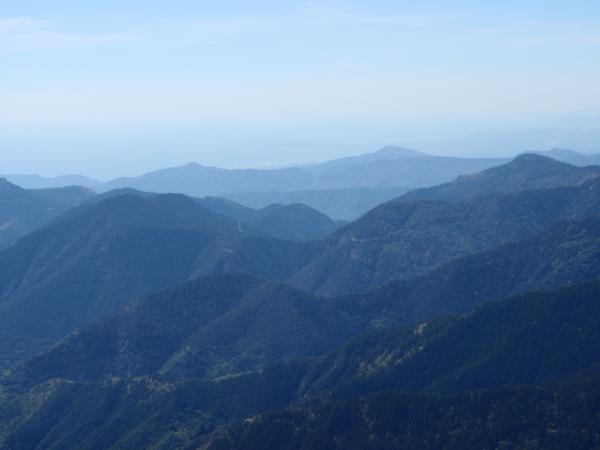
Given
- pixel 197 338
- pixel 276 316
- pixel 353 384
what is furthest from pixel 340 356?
pixel 197 338

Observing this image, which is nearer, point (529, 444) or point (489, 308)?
point (529, 444)

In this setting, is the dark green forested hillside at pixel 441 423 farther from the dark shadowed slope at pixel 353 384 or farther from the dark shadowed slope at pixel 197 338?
the dark shadowed slope at pixel 197 338

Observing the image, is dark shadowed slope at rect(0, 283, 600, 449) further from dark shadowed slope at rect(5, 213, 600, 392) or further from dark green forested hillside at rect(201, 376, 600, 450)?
dark shadowed slope at rect(5, 213, 600, 392)

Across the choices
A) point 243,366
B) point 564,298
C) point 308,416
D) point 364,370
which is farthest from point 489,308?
point 243,366

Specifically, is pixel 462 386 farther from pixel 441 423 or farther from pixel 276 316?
pixel 276 316

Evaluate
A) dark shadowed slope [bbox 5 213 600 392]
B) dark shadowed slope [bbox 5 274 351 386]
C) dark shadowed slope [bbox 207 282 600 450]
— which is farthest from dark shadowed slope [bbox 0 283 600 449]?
dark shadowed slope [bbox 5 213 600 392]

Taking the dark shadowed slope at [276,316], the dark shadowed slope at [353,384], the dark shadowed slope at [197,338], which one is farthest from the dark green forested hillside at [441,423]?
the dark shadowed slope at [276,316]

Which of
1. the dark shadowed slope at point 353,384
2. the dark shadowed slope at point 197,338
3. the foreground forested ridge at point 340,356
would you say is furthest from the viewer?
the dark shadowed slope at point 197,338

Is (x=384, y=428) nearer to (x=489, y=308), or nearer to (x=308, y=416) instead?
(x=308, y=416)
